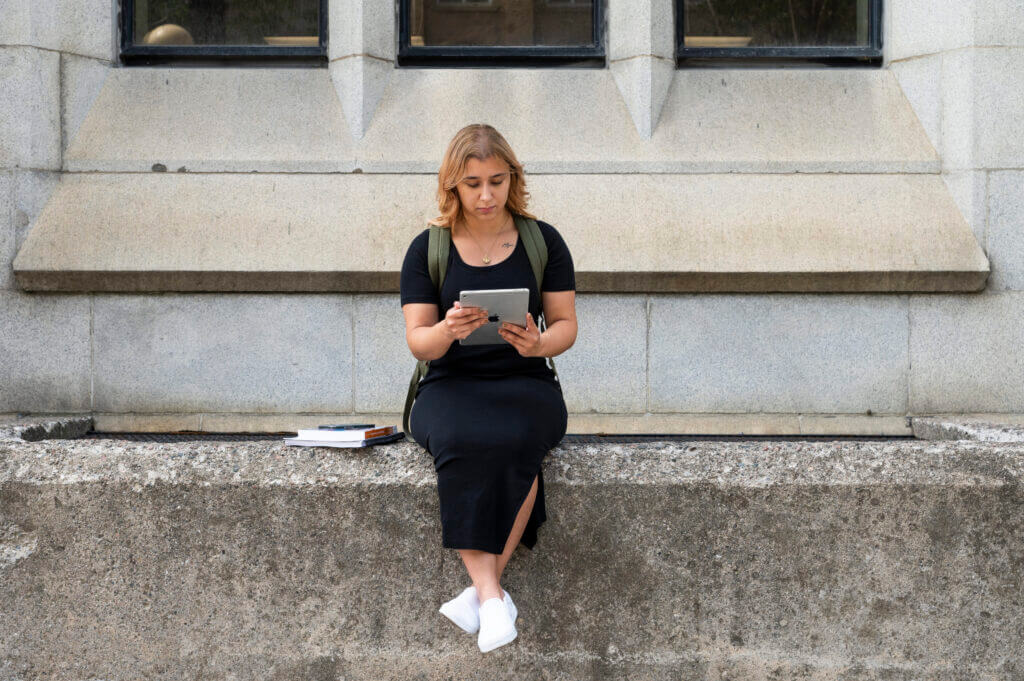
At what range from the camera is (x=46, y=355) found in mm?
6266

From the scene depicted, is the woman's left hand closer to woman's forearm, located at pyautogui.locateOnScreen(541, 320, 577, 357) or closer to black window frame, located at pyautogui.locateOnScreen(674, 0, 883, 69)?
woman's forearm, located at pyautogui.locateOnScreen(541, 320, 577, 357)

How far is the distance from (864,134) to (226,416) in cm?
432

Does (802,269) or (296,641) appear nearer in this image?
(296,641)

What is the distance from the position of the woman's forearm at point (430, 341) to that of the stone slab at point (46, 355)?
336 cm

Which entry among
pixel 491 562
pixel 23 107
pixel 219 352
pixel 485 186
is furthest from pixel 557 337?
pixel 23 107

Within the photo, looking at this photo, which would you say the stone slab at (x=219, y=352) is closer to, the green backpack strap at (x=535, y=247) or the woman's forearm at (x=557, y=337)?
the green backpack strap at (x=535, y=247)

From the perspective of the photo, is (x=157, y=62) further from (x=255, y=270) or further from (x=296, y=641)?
(x=296, y=641)

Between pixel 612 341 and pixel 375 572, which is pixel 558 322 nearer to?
pixel 375 572

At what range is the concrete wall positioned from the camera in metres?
6.21

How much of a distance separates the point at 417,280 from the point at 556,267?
0.55m

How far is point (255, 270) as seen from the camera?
611 cm

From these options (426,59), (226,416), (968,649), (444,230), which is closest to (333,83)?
(426,59)

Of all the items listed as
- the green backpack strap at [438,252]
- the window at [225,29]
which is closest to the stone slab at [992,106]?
the green backpack strap at [438,252]

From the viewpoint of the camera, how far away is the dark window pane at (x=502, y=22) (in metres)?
6.77
